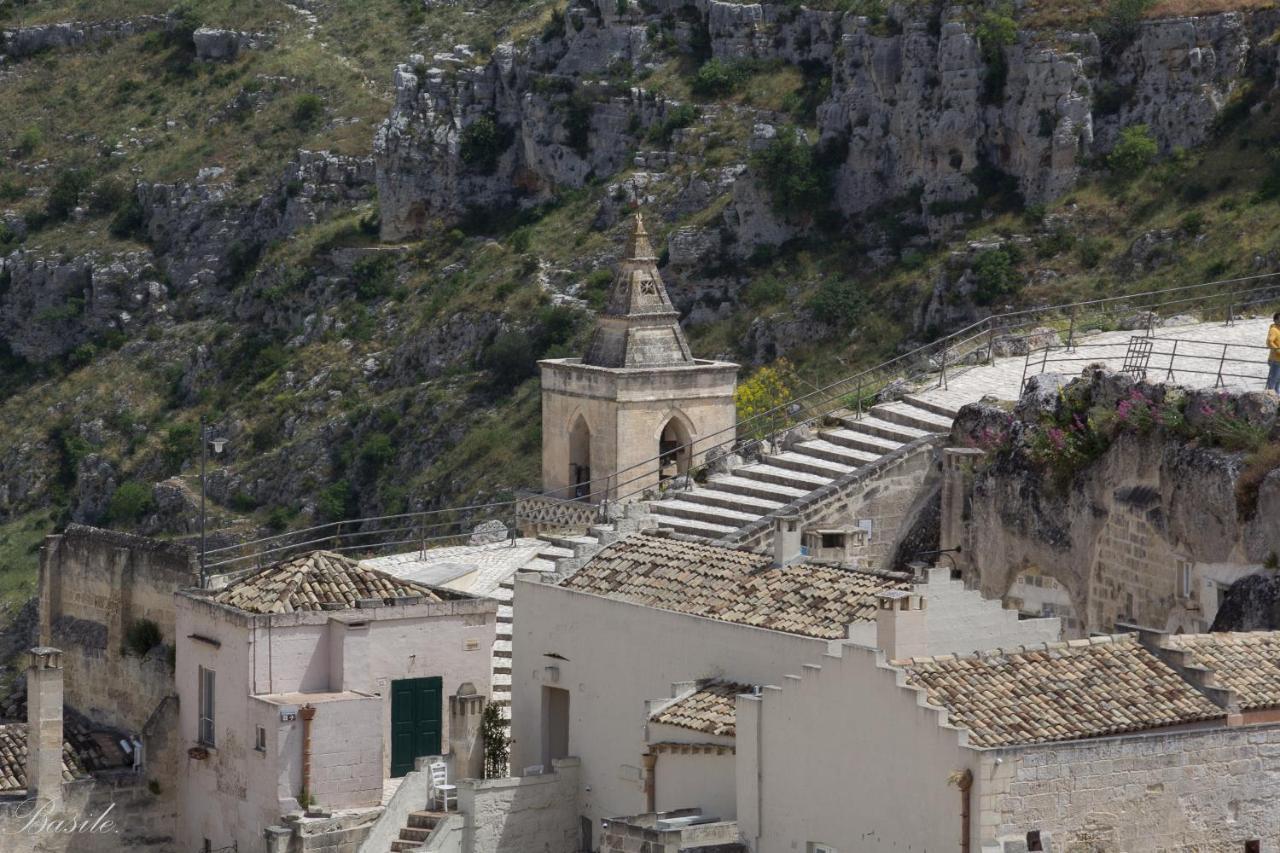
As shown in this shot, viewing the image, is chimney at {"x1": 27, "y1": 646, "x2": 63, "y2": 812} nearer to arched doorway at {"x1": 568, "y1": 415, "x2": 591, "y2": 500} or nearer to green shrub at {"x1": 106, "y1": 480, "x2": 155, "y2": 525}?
arched doorway at {"x1": 568, "y1": 415, "x2": 591, "y2": 500}

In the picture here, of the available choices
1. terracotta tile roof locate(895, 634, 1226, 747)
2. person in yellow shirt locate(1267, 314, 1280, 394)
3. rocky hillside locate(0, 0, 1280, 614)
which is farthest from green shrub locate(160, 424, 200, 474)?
terracotta tile roof locate(895, 634, 1226, 747)

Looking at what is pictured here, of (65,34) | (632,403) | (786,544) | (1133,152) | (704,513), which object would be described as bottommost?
(786,544)

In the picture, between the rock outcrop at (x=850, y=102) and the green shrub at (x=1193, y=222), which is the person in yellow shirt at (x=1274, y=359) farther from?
the rock outcrop at (x=850, y=102)

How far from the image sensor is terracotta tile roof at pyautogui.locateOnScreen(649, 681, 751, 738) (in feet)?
126

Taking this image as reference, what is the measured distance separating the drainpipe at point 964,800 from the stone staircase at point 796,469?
60.5 ft

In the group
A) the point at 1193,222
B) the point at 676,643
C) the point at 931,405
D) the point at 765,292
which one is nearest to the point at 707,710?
the point at 676,643

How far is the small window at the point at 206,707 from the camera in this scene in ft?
147

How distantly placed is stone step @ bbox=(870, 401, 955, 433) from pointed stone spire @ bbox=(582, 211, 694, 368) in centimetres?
456

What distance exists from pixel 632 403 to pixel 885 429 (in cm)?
529

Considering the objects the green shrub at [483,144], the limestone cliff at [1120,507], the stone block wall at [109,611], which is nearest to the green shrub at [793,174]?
the green shrub at [483,144]

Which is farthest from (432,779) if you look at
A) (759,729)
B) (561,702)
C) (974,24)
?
(974,24)

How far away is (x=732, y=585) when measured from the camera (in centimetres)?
4131

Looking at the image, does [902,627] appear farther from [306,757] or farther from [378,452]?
[378,452]

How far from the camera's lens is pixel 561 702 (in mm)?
43062
